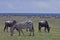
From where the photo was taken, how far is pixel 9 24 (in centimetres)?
3462

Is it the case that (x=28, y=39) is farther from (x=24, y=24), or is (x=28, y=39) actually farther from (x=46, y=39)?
(x=24, y=24)

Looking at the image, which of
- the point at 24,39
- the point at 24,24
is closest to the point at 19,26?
the point at 24,24

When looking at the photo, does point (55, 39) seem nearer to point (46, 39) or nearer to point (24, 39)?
point (46, 39)

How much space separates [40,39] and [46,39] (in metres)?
0.67

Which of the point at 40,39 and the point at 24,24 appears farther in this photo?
the point at 24,24

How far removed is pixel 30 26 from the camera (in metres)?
29.3

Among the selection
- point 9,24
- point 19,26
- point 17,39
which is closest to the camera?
point 17,39

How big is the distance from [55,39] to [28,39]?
3119 millimetres

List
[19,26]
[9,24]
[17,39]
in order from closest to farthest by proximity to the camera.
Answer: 1. [17,39]
2. [19,26]
3. [9,24]

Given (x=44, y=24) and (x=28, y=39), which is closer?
(x=28, y=39)

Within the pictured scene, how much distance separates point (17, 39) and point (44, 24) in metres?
11.4

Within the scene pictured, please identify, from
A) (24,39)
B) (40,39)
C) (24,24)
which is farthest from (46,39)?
(24,24)

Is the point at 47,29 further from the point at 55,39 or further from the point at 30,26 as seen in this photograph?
the point at 55,39

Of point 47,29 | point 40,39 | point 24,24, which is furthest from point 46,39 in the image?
point 47,29
